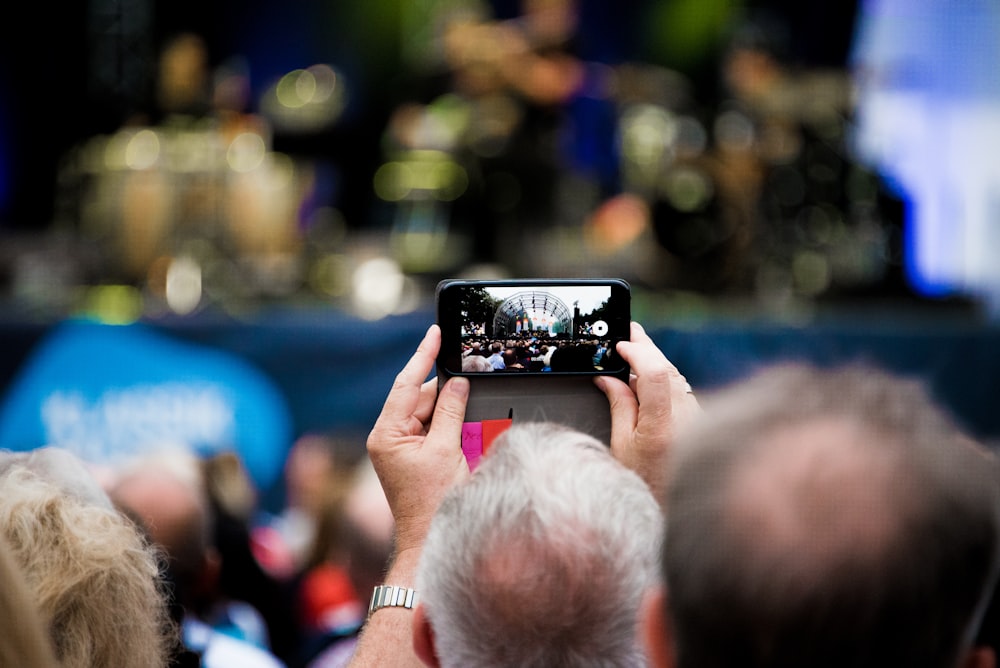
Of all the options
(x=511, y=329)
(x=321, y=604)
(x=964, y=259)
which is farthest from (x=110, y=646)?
(x=964, y=259)

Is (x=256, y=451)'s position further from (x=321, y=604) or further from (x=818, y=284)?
(x=818, y=284)

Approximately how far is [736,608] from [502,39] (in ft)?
21.3

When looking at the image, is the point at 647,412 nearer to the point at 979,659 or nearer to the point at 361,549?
the point at 979,659

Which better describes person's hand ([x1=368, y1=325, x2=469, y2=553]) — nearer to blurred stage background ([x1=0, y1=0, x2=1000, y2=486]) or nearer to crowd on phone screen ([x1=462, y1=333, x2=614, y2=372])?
crowd on phone screen ([x1=462, y1=333, x2=614, y2=372])

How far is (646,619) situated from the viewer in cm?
76

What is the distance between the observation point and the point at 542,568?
821 mm

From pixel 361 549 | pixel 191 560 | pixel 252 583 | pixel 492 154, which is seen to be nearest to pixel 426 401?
pixel 191 560

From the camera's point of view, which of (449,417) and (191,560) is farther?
(191,560)

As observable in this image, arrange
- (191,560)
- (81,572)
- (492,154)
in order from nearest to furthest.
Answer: (81,572) < (191,560) < (492,154)

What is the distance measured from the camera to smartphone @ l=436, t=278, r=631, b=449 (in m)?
1.06

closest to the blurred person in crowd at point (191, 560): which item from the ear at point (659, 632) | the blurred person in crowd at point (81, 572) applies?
the blurred person in crowd at point (81, 572)

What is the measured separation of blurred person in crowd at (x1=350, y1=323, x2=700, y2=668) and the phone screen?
0.06ft

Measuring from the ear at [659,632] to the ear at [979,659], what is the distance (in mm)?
196

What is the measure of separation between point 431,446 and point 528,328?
16 centimetres
